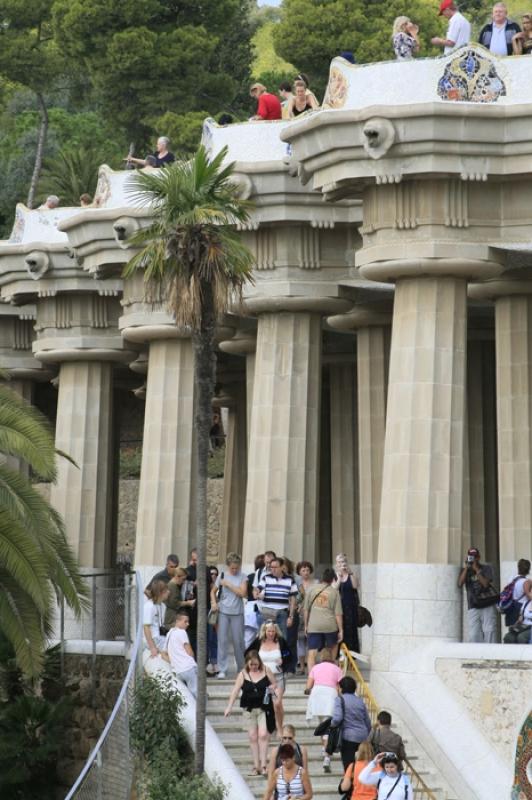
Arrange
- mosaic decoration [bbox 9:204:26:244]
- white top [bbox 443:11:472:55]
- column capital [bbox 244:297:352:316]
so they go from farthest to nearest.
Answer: mosaic decoration [bbox 9:204:26:244] → column capital [bbox 244:297:352:316] → white top [bbox 443:11:472:55]

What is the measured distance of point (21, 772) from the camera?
3797 cm

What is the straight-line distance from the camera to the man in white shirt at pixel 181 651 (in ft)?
100

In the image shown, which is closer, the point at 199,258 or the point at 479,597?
the point at 199,258

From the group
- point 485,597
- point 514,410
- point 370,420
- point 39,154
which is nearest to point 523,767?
point 485,597

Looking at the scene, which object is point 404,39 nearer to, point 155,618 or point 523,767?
point 155,618

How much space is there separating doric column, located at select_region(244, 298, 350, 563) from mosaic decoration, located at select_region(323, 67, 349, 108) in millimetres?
5537

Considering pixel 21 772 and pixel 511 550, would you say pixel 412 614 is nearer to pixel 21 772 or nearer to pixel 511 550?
pixel 511 550

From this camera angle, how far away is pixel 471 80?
33438 mm

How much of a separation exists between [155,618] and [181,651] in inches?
86.3

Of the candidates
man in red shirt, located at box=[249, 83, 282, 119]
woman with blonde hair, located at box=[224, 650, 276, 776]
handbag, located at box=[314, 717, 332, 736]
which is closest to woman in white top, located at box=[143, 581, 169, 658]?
woman with blonde hair, located at box=[224, 650, 276, 776]

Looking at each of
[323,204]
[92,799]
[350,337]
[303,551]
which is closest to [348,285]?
[323,204]

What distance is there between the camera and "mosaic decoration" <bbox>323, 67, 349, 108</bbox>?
34.1 meters

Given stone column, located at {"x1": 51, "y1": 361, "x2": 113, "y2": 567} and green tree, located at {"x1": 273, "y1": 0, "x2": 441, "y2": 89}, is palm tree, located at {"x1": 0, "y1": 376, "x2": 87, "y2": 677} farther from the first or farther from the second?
green tree, located at {"x1": 273, "y1": 0, "x2": 441, "y2": 89}

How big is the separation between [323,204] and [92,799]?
14.9m
